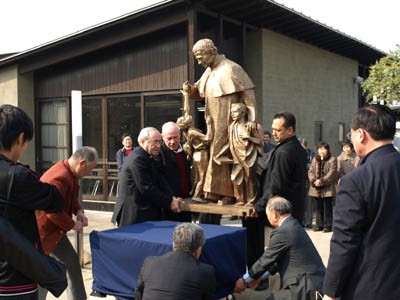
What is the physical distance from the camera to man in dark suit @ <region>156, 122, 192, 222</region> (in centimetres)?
519

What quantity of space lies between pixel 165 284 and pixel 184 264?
17 centimetres

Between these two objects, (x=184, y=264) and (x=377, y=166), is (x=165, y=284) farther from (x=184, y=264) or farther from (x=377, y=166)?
(x=377, y=166)

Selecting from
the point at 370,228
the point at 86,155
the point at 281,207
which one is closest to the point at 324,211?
the point at 281,207

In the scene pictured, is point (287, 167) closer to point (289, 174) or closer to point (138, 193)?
point (289, 174)

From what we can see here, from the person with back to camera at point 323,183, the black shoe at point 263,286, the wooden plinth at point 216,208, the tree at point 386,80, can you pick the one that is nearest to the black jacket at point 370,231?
the wooden plinth at point 216,208

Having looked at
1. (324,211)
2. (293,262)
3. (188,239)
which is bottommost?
(324,211)

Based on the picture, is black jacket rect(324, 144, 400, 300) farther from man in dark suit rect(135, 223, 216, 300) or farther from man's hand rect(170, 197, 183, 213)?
man's hand rect(170, 197, 183, 213)

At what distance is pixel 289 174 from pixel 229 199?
100cm

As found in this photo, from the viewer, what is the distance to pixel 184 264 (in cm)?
309

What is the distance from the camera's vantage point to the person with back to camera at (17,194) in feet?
7.93

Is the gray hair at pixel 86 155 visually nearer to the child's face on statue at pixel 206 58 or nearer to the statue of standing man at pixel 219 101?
the statue of standing man at pixel 219 101

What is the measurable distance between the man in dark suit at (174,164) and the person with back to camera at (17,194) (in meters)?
2.63

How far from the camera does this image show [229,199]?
17.4 ft

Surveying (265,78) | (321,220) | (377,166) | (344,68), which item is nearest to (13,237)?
(377,166)
